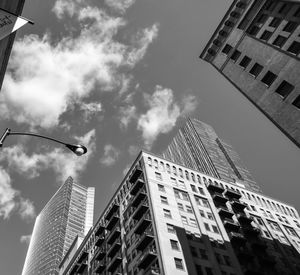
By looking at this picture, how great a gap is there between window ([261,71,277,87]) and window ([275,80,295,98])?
53.4 inches

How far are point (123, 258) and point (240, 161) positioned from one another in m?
112

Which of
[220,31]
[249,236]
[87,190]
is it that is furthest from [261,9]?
[87,190]

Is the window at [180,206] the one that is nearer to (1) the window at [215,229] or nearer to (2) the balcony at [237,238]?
(1) the window at [215,229]

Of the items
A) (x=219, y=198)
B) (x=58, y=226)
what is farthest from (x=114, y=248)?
(x=58, y=226)

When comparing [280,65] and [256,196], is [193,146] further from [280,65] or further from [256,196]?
[280,65]

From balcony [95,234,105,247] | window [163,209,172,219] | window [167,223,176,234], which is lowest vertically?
balcony [95,234,105,247]

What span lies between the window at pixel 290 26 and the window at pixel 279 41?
80cm

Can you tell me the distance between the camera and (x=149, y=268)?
40.7 meters

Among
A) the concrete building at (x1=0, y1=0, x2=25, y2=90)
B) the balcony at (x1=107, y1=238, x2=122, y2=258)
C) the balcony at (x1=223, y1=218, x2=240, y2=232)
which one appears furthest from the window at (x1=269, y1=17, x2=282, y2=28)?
the balcony at (x1=107, y1=238, x2=122, y2=258)

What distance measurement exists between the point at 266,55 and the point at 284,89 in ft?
15.7

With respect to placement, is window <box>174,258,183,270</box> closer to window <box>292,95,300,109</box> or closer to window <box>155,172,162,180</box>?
window <box>155,172,162,180</box>

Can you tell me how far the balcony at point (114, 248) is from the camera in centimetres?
5279

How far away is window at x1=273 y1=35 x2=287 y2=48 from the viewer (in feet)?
97.5

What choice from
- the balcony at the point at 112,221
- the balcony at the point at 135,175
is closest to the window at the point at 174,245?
the balcony at the point at 135,175
